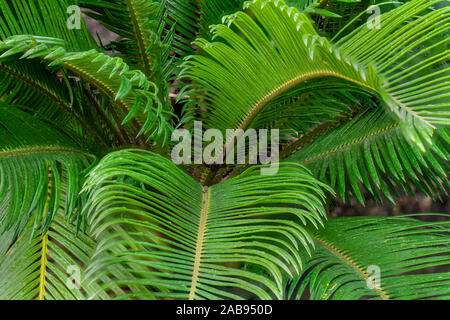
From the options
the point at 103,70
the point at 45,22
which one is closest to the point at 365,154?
the point at 103,70

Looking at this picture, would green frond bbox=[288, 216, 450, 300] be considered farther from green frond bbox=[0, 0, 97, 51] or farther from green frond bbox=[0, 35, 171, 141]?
green frond bbox=[0, 0, 97, 51]

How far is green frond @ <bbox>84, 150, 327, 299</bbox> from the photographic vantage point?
63 centimetres

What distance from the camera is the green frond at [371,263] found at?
0.71 m

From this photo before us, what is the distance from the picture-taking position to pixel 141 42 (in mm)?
1175

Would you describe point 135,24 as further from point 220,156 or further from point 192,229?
point 192,229

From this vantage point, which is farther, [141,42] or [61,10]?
[141,42]

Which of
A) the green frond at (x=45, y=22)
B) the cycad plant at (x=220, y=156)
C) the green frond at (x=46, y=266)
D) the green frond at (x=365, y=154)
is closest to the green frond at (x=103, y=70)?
the cycad plant at (x=220, y=156)

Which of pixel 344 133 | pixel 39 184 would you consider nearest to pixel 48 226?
pixel 39 184

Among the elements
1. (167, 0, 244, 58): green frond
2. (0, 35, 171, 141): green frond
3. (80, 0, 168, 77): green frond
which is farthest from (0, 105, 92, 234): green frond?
(167, 0, 244, 58): green frond

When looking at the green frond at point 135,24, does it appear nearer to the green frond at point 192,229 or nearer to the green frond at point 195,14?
the green frond at point 195,14

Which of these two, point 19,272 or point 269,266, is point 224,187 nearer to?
point 269,266

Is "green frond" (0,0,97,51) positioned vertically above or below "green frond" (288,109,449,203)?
above

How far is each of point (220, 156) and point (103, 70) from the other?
0.38 m
